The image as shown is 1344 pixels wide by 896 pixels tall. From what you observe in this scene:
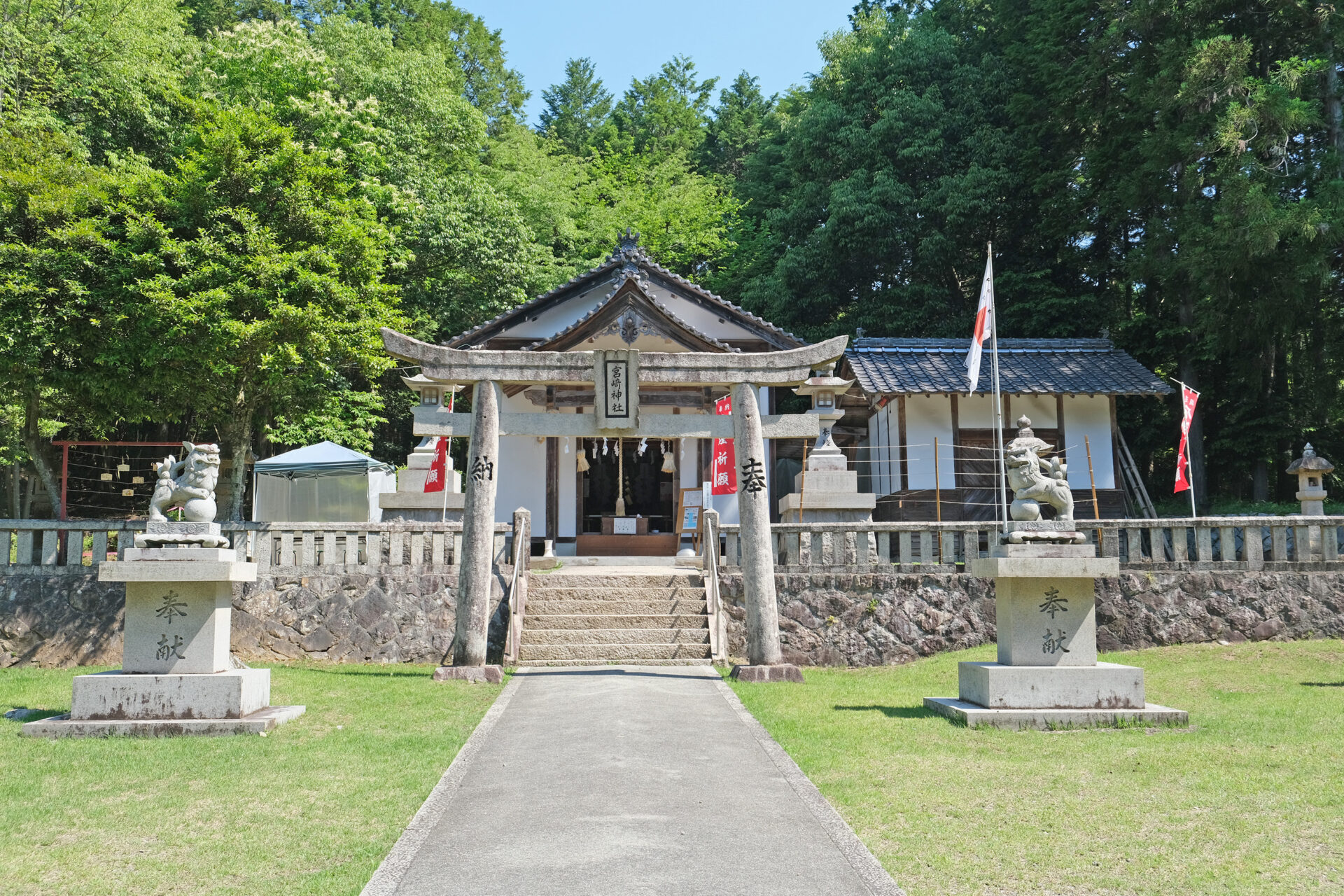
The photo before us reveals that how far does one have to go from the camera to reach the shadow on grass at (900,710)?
948 cm

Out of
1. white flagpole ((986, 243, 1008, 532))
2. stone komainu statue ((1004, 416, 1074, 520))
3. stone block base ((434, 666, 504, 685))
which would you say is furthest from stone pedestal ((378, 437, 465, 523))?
stone komainu statue ((1004, 416, 1074, 520))

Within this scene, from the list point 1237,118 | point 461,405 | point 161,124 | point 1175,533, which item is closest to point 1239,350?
point 1237,118

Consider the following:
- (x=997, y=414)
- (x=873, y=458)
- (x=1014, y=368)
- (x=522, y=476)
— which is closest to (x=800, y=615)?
(x=997, y=414)

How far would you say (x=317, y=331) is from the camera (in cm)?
1528

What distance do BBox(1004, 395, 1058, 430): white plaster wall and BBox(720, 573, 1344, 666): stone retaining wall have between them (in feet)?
28.4

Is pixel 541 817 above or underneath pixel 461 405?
underneath

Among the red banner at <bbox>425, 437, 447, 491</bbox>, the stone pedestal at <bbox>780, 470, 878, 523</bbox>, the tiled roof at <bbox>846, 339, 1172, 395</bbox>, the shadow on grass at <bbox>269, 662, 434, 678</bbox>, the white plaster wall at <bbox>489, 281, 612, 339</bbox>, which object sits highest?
the white plaster wall at <bbox>489, 281, 612, 339</bbox>

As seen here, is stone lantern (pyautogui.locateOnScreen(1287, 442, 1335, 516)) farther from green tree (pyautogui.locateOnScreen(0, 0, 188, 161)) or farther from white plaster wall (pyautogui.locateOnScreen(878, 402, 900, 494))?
green tree (pyautogui.locateOnScreen(0, 0, 188, 161))

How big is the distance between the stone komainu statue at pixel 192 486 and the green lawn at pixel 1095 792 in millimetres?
6062

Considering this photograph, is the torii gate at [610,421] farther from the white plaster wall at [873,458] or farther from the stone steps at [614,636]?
the white plaster wall at [873,458]

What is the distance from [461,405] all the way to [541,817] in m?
20.3

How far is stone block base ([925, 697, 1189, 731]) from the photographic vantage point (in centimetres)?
879

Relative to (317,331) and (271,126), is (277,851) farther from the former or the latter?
(271,126)

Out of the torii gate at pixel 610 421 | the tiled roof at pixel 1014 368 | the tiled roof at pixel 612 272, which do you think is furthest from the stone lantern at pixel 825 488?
the tiled roof at pixel 612 272
